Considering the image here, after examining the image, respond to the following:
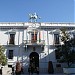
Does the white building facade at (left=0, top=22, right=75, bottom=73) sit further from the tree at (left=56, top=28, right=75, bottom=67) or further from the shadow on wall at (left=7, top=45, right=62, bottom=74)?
the tree at (left=56, top=28, right=75, bottom=67)

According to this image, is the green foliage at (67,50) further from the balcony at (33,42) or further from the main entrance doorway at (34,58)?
the main entrance doorway at (34,58)

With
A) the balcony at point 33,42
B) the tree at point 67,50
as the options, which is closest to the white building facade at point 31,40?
the balcony at point 33,42

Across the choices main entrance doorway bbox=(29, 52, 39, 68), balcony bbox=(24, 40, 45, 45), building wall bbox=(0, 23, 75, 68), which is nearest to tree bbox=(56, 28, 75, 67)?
building wall bbox=(0, 23, 75, 68)

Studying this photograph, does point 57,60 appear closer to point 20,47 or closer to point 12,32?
point 20,47

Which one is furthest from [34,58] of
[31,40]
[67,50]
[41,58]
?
[67,50]

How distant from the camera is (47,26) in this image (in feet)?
133

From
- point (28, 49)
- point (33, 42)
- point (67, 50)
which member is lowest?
point (67, 50)

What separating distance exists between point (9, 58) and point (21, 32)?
5.41 meters

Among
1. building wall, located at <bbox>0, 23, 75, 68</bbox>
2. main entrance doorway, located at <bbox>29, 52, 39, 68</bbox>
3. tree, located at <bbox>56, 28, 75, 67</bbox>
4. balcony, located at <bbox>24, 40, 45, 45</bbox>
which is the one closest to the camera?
tree, located at <bbox>56, 28, 75, 67</bbox>

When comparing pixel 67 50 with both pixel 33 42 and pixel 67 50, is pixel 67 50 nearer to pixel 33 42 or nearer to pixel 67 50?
pixel 67 50

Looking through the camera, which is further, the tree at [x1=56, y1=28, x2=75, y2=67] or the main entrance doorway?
the main entrance doorway

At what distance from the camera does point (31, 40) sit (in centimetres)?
3981

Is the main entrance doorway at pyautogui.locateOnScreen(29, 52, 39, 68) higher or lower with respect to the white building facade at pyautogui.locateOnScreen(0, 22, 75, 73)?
lower

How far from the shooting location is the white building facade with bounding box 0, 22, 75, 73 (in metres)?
39.4
